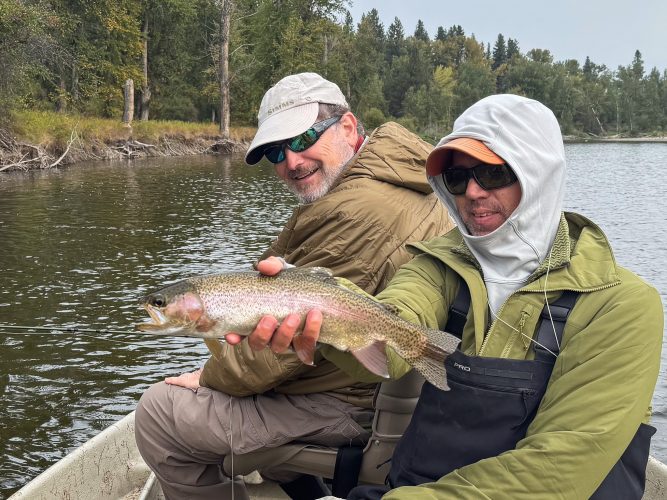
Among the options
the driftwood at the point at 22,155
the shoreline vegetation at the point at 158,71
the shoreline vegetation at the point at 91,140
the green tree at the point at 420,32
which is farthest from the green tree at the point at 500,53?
the driftwood at the point at 22,155

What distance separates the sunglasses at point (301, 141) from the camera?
3.98m

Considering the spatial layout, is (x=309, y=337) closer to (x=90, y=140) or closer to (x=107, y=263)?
(x=107, y=263)

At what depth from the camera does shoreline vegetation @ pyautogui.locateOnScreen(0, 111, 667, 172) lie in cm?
3020

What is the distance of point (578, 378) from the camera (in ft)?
8.18

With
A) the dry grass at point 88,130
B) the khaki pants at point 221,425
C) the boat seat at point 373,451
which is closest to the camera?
the boat seat at point 373,451

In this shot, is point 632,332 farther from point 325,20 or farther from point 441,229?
point 325,20

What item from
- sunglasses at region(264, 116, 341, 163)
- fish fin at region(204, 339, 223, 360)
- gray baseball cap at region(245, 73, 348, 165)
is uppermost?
gray baseball cap at region(245, 73, 348, 165)

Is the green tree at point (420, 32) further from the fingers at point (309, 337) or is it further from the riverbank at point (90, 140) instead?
the fingers at point (309, 337)

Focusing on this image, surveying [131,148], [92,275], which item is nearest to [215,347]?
[92,275]

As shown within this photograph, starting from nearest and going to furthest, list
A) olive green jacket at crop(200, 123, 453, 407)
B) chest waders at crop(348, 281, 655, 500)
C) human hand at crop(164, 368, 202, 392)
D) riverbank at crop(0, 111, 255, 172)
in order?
chest waders at crop(348, 281, 655, 500) → olive green jacket at crop(200, 123, 453, 407) → human hand at crop(164, 368, 202, 392) → riverbank at crop(0, 111, 255, 172)

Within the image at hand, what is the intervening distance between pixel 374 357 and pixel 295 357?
2.05ft

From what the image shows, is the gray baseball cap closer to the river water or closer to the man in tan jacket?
the man in tan jacket

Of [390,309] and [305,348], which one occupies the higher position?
[390,309]

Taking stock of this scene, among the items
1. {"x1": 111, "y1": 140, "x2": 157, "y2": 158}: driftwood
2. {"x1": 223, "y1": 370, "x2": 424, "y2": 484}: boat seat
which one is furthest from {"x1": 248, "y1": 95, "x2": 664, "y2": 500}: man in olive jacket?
{"x1": 111, "y1": 140, "x2": 157, "y2": 158}: driftwood
